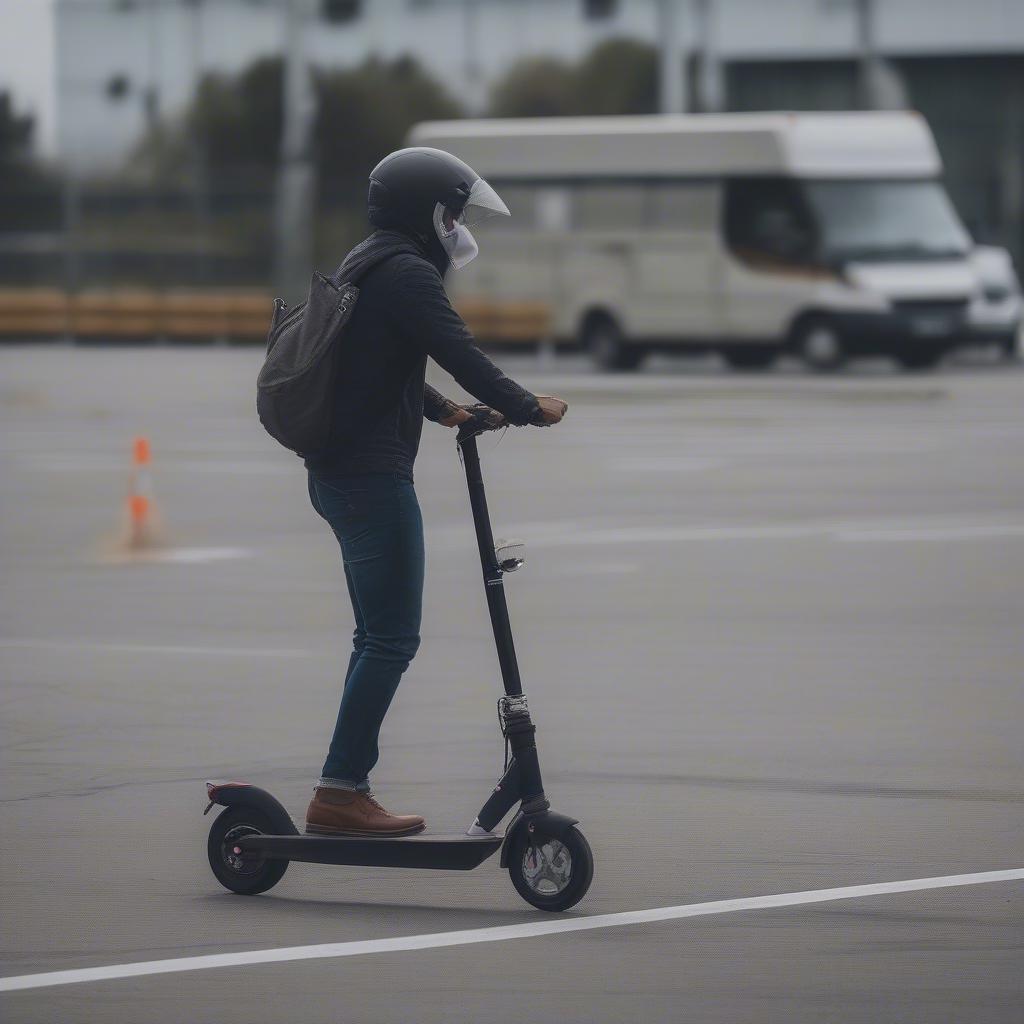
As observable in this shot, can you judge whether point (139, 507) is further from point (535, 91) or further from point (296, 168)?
→ point (535, 91)

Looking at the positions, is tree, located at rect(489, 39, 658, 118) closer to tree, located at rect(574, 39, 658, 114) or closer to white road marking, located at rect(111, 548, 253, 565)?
tree, located at rect(574, 39, 658, 114)

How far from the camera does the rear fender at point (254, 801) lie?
641 centimetres

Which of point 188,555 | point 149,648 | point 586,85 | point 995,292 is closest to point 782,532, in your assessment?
point 188,555

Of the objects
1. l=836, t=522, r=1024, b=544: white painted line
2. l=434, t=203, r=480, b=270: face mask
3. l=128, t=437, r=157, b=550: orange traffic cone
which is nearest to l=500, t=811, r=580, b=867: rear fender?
l=434, t=203, r=480, b=270: face mask

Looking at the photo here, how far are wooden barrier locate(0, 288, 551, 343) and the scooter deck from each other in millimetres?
36533

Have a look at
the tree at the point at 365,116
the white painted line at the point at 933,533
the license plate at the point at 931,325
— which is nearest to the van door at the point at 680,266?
the license plate at the point at 931,325

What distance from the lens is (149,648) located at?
10836mm

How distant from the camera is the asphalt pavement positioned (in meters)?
5.62

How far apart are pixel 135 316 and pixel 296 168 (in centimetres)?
385

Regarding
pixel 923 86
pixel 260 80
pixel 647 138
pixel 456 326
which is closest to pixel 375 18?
pixel 260 80

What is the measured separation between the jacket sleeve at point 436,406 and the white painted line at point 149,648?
162 inches

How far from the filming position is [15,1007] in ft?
17.6

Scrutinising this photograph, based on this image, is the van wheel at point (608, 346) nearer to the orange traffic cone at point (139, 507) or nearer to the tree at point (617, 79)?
the orange traffic cone at point (139, 507)

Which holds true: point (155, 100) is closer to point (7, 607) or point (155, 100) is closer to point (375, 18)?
point (375, 18)
